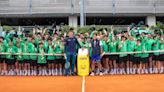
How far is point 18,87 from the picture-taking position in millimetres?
16406

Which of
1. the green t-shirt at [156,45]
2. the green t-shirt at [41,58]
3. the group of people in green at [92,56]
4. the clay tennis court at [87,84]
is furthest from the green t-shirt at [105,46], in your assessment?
the green t-shirt at [41,58]

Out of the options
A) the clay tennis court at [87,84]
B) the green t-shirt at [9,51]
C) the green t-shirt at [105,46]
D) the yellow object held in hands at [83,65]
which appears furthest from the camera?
the green t-shirt at [9,51]

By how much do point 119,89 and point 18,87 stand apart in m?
3.53

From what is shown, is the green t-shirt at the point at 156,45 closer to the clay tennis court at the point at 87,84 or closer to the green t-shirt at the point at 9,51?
the clay tennis court at the point at 87,84

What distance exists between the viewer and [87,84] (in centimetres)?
1700

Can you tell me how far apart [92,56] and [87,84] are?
149 inches

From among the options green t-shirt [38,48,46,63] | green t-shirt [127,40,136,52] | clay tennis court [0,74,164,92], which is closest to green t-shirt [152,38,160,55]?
green t-shirt [127,40,136,52]

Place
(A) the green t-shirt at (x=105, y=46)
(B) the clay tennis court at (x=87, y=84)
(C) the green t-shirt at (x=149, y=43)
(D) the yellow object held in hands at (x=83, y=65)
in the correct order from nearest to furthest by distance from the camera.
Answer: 1. (B) the clay tennis court at (x=87, y=84)
2. (D) the yellow object held in hands at (x=83, y=65)
3. (C) the green t-shirt at (x=149, y=43)
4. (A) the green t-shirt at (x=105, y=46)

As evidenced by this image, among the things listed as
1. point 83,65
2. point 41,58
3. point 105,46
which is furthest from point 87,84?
point 41,58

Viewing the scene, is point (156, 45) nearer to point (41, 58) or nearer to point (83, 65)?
point (83, 65)

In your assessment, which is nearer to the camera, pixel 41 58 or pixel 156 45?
pixel 156 45

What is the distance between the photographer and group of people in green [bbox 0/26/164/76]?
68.6 ft

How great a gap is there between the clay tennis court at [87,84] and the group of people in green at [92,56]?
1.40 metres

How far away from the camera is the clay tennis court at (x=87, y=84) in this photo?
15656mm
